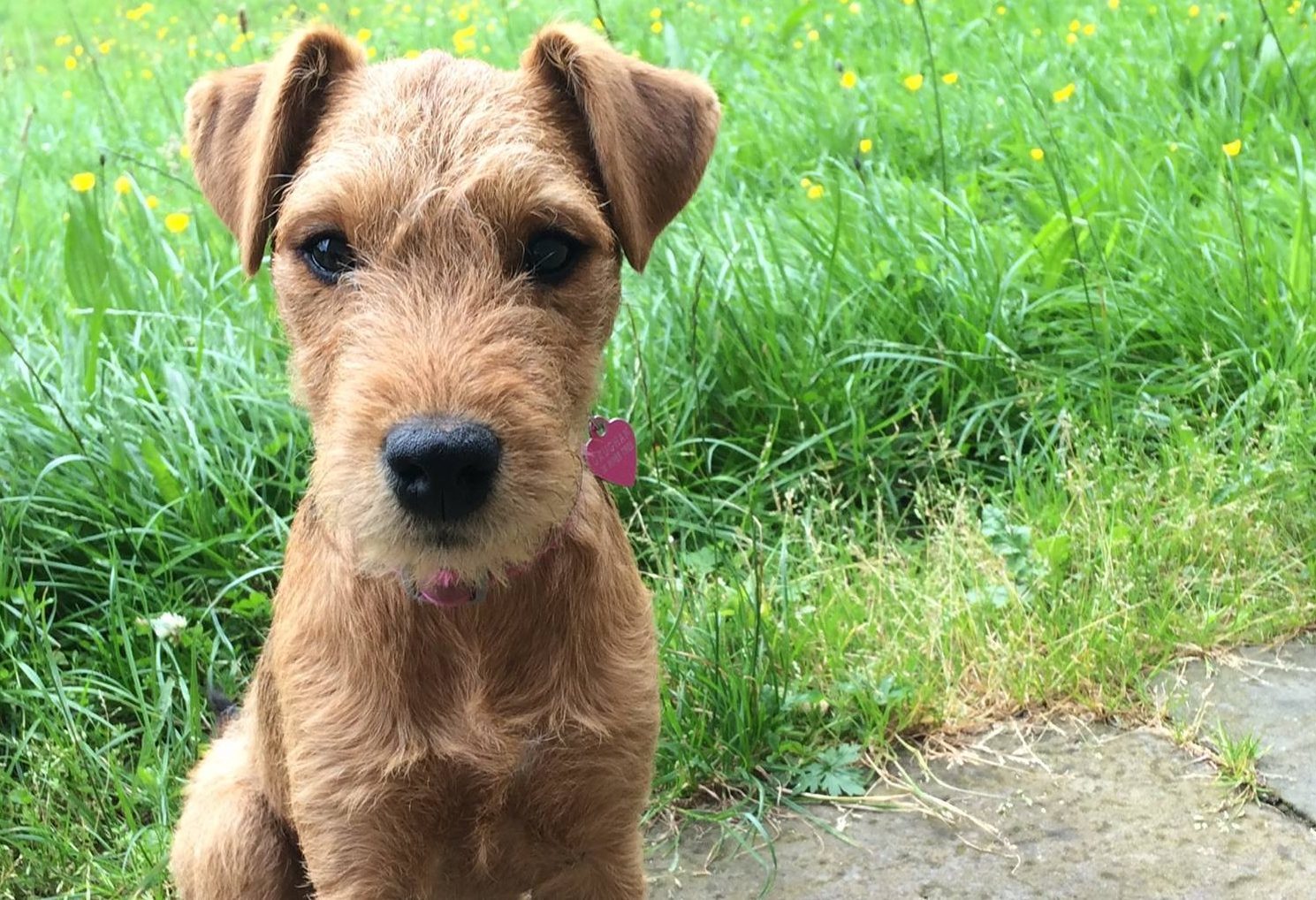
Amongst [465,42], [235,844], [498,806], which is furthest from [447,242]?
[465,42]

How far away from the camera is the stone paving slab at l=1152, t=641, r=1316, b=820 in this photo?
10.0 ft

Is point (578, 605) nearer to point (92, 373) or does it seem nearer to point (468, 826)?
point (468, 826)

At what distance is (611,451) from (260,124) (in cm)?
97

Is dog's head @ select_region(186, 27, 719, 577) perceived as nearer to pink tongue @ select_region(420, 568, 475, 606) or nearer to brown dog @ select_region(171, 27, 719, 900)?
brown dog @ select_region(171, 27, 719, 900)

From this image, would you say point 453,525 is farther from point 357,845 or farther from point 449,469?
point 357,845

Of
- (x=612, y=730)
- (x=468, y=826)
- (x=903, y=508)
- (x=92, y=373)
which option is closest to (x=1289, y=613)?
(x=903, y=508)

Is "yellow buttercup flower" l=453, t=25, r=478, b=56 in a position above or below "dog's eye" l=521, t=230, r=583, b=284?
above

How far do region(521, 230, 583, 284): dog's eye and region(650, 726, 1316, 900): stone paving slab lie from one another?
158 centimetres

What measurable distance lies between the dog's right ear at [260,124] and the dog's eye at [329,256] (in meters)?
0.23

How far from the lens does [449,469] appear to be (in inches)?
77.9

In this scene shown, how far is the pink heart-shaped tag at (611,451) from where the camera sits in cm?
262

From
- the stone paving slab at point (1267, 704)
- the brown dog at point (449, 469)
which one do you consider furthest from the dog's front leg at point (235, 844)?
the stone paving slab at point (1267, 704)

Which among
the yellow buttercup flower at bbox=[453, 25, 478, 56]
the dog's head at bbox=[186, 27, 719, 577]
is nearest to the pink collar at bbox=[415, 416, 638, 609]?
the dog's head at bbox=[186, 27, 719, 577]

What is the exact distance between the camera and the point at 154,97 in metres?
7.48
